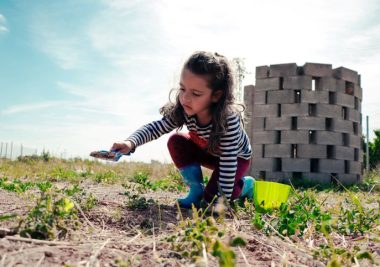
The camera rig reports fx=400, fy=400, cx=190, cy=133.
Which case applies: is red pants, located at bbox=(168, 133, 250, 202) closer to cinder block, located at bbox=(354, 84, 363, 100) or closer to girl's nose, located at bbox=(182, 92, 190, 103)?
girl's nose, located at bbox=(182, 92, 190, 103)

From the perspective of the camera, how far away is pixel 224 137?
110 inches

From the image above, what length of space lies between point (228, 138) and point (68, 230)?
5.00 feet

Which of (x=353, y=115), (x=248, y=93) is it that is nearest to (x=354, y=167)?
(x=353, y=115)

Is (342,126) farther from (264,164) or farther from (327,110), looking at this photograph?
(264,164)

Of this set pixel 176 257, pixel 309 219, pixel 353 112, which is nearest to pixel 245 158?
pixel 309 219

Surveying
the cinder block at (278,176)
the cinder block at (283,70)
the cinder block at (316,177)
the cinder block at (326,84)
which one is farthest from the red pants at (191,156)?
the cinder block at (326,84)

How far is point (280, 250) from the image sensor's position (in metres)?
1.57

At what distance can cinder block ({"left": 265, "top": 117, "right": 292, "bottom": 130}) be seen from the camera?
6930 millimetres

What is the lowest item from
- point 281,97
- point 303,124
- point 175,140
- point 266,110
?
point 175,140

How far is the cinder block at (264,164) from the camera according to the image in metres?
6.95

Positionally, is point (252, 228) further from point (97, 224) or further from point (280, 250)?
point (97, 224)

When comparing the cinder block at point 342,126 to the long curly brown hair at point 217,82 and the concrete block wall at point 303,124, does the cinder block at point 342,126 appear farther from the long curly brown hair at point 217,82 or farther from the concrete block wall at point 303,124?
the long curly brown hair at point 217,82

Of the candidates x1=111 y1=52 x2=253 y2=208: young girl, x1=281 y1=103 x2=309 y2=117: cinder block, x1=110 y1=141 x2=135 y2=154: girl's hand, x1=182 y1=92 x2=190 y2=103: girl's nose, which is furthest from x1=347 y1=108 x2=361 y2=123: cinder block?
x1=110 y1=141 x2=135 y2=154: girl's hand

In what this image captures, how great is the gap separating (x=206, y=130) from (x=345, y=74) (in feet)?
17.1
